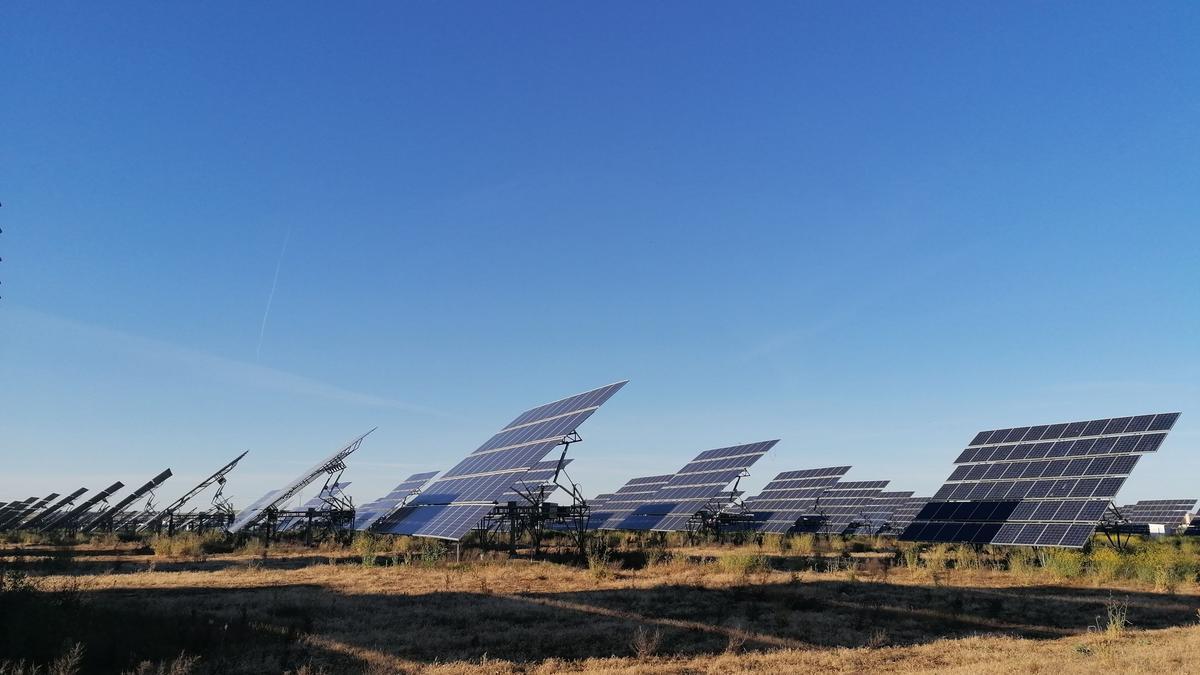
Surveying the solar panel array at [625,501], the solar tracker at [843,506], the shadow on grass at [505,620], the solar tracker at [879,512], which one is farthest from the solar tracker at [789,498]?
the shadow on grass at [505,620]

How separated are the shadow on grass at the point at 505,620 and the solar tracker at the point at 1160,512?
40813mm

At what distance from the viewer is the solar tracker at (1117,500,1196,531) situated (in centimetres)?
4903

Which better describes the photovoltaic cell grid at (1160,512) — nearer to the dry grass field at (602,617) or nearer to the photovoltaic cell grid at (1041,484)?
the photovoltaic cell grid at (1041,484)

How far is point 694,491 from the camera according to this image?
41.7 metres

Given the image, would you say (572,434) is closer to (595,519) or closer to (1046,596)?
(1046,596)

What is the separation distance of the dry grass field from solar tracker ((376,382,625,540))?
7.31 ft

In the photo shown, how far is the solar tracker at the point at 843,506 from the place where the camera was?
153 ft

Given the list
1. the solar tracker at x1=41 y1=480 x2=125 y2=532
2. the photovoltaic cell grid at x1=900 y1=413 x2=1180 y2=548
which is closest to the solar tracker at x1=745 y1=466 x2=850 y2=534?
the photovoltaic cell grid at x1=900 y1=413 x2=1180 y2=548

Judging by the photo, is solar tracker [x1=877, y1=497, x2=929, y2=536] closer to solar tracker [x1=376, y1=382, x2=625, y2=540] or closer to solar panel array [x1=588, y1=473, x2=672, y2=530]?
solar panel array [x1=588, y1=473, x2=672, y2=530]

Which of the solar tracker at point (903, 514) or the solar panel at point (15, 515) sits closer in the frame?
the solar tracker at point (903, 514)

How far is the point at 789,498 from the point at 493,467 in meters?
26.4

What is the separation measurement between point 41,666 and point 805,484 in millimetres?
48076

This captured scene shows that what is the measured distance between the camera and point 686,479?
45.6 m

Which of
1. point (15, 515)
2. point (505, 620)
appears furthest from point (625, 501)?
point (15, 515)
